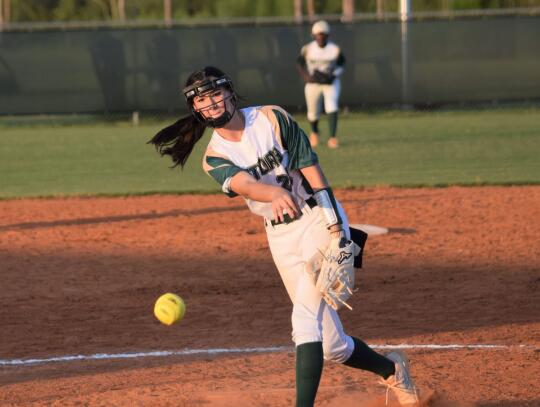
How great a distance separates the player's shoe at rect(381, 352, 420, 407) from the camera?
526 centimetres

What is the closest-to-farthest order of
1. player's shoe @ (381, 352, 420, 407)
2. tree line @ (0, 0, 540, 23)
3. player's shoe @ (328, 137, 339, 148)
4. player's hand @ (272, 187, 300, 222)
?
player's hand @ (272, 187, 300, 222) < player's shoe @ (381, 352, 420, 407) < player's shoe @ (328, 137, 339, 148) < tree line @ (0, 0, 540, 23)

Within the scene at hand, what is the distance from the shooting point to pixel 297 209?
487cm

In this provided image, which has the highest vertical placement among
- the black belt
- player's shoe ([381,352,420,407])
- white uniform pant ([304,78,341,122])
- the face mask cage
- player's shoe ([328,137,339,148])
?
the face mask cage

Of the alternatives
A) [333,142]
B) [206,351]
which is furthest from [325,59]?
[206,351]

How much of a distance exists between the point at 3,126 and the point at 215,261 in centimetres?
1664

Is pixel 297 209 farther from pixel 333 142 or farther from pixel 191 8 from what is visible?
pixel 191 8

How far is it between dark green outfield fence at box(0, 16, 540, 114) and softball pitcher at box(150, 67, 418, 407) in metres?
19.2

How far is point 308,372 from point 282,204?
77cm

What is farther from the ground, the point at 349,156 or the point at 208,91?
the point at 208,91

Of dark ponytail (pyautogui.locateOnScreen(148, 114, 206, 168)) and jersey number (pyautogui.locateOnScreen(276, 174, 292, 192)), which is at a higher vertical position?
dark ponytail (pyautogui.locateOnScreen(148, 114, 206, 168))

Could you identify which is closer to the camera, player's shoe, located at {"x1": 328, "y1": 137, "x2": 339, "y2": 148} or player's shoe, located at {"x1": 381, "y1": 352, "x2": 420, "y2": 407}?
player's shoe, located at {"x1": 381, "y1": 352, "x2": 420, "y2": 407}

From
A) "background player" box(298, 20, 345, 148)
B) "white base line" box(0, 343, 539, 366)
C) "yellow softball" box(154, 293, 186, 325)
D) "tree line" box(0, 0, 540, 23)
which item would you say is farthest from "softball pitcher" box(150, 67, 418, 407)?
"tree line" box(0, 0, 540, 23)

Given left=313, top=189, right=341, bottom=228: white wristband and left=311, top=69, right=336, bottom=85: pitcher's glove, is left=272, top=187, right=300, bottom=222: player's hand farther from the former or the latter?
left=311, top=69, right=336, bottom=85: pitcher's glove

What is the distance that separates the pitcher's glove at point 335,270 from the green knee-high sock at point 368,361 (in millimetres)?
308
